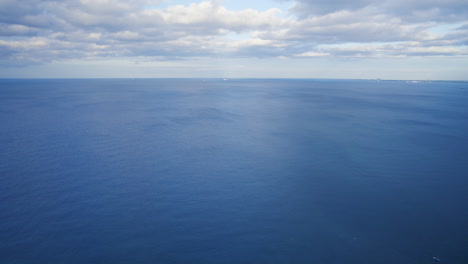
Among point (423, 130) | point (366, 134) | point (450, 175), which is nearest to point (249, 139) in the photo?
point (366, 134)

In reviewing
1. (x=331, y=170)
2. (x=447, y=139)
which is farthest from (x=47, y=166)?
(x=447, y=139)

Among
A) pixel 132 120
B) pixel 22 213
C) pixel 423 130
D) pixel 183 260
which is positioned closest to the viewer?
pixel 183 260

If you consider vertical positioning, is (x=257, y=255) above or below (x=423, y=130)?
below

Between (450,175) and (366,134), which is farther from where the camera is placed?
(366,134)

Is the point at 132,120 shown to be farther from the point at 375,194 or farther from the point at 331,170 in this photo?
the point at 375,194

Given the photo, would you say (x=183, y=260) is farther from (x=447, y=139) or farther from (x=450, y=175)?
(x=447, y=139)

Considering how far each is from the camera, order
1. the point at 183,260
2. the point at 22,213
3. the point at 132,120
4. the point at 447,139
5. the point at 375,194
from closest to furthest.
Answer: the point at 183,260 < the point at 22,213 < the point at 375,194 < the point at 447,139 < the point at 132,120
